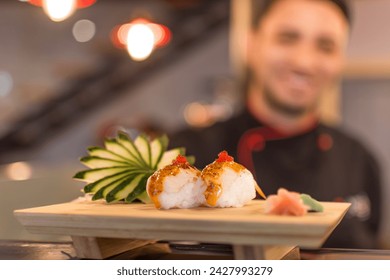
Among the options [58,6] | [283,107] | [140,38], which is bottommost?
[283,107]

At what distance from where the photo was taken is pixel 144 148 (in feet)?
2.99

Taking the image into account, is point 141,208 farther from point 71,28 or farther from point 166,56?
point 71,28

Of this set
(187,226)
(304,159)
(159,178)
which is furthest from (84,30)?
(187,226)

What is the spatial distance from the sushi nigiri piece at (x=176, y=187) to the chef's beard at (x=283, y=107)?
→ 1.65m

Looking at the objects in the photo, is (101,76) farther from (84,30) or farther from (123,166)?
(123,166)

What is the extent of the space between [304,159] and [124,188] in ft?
5.36

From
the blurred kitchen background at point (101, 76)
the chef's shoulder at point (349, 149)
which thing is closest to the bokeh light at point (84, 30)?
the blurred kitchen background at point (101, 76)

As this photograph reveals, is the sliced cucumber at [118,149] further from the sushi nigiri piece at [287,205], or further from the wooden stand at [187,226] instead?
the sushi nigiri piece at [287,205]

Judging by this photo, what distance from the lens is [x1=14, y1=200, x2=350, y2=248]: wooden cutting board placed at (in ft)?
2.10

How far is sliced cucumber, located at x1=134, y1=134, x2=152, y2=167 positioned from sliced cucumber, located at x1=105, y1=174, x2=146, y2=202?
0.13 ft

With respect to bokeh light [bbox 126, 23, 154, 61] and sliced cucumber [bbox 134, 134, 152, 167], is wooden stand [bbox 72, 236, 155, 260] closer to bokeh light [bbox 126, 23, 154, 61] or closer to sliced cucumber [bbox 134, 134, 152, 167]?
sliced cucumber [bbox 134, 134, 152, 167]

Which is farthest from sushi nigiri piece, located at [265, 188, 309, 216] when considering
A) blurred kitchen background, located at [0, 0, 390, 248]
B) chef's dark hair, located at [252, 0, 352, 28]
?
blurred kitchen background, located at [0, 0, 390, 248]

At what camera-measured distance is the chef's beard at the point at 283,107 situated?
7.86 ft

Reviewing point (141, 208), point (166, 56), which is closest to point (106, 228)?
point (141, 208)
